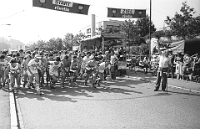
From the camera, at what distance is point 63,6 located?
569 inches

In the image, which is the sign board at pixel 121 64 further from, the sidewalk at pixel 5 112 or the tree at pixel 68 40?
the tree at pixel 68 40

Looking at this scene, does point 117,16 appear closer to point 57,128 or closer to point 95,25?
point 57,128

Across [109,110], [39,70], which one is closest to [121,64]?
[39,70]

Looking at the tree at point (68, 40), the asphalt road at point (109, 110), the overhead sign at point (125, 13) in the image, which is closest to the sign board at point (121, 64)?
the overhead sign at point (125, 13)

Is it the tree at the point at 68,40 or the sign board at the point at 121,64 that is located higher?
the tree at the point at 68,40

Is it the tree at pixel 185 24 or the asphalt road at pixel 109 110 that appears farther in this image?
the tree at pixel 185 24

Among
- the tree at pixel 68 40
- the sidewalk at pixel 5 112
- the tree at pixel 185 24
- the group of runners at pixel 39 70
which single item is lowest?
the sidewalk at pixel 5 112

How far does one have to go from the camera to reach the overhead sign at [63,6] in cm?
1377

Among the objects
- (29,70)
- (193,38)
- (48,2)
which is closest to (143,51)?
(193,38)

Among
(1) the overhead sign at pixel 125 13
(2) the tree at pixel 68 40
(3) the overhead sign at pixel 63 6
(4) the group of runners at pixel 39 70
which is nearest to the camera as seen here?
(4) the group of runners at pixel 39 70

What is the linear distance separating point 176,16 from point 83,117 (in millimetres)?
17572

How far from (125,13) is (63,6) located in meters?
5.27

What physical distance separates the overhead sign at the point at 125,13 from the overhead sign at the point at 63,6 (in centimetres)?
220

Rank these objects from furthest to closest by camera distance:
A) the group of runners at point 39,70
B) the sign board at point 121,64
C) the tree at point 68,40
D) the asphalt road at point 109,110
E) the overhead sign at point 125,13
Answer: the tree at point 68,40, the overhead sign at point 125,13, the sign board at point 121,64, the group of runners at point 39,70, the asphalt road at point 109,110
